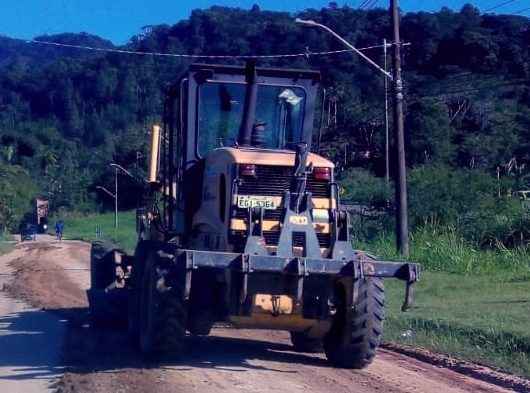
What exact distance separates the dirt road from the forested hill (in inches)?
238

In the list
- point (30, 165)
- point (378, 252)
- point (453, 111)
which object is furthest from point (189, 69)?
point (30, 165)

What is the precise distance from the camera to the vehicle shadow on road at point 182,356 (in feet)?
41.0

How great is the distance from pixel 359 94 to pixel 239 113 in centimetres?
4670

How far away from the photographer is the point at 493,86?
6731 cm

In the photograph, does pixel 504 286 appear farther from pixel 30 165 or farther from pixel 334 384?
pixel 30 165

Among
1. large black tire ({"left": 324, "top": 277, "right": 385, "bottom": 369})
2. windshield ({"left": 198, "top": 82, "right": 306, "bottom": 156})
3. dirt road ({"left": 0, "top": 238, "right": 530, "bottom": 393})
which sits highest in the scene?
windshield ({"left": 198, "top": 82, "right": 306, "bottom": 156})

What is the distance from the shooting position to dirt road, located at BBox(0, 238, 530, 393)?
36.8 ft

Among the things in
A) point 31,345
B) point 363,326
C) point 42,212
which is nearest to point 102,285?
point 31,345

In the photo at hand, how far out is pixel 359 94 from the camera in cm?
5944

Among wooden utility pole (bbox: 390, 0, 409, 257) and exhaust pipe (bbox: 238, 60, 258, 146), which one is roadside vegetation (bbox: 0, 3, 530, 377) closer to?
wooden utility pole (bbox: 390, 0, 409, 257)

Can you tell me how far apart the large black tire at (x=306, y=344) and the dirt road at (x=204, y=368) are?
231 mm

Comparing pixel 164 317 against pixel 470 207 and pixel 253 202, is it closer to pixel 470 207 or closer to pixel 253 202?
pixel 253 202

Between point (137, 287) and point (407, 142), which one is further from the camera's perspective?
point (407, 142)

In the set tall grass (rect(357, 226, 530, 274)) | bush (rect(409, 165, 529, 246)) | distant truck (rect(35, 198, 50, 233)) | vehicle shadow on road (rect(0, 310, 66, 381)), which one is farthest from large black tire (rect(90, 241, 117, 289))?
distant truck (rect(35, 198, 50, 233))
